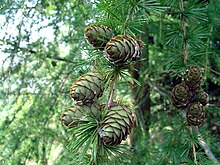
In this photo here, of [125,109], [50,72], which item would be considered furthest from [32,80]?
[125,109]

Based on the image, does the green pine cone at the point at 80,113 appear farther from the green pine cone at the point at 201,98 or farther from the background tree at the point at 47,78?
the background tree at the point at 47,78

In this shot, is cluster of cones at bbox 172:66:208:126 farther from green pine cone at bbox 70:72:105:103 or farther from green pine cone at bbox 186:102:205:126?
green pine cone at bbox 70:72:105:103

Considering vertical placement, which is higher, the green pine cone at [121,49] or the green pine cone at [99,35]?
the green pine cone at [99,35]

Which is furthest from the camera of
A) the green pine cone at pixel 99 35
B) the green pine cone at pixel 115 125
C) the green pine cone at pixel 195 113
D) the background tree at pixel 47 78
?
the background tree at pixel 47 78

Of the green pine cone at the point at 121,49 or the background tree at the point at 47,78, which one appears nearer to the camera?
the green pine cone at the point at 121,49

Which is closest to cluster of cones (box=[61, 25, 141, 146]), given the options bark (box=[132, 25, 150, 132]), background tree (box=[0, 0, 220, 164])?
background tree (box=[0, 0, 220, 164])

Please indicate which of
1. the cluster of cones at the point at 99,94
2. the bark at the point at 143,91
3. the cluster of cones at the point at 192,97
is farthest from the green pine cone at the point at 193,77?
the bark at the point at 143,91
